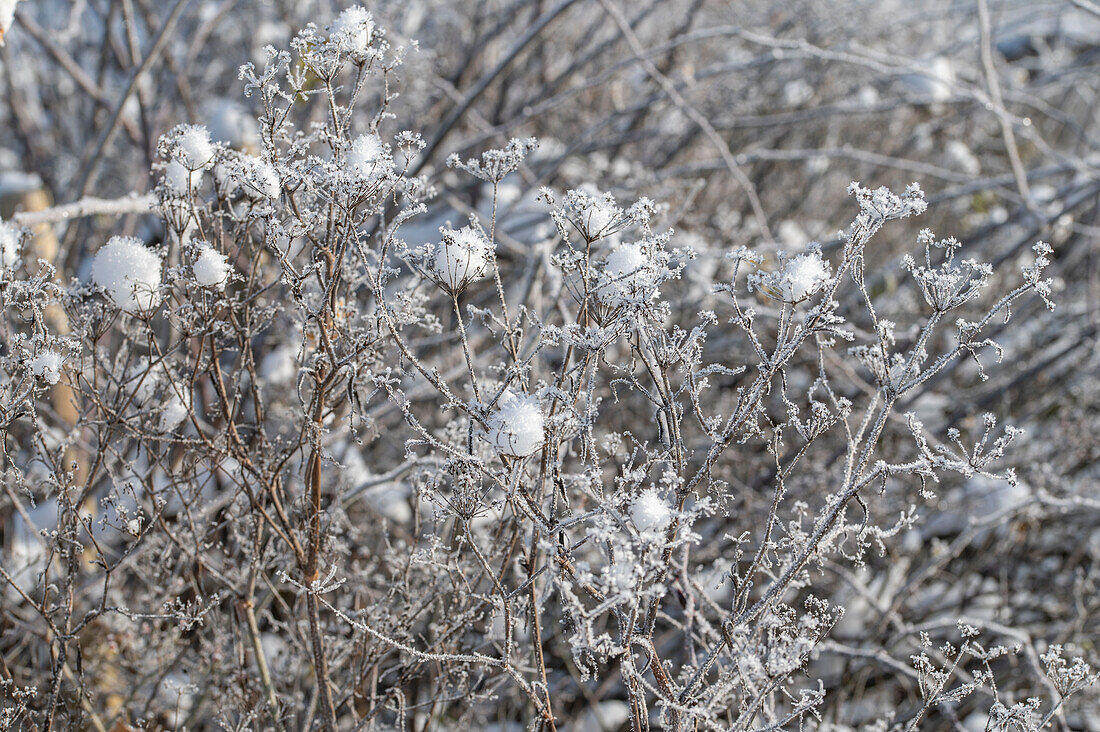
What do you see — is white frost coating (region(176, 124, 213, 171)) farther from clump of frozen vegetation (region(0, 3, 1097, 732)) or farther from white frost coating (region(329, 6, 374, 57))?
white frost coating (region(329, 6, 374, 57))

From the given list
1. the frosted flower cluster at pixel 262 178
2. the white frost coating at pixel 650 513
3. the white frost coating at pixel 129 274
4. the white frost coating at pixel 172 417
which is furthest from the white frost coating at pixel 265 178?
the white frost coating at pixel 650 513

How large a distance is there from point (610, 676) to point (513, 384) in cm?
161

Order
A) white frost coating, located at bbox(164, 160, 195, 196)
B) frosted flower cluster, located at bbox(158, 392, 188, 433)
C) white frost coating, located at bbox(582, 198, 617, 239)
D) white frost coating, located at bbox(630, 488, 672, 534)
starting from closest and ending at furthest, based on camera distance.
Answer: white frost coating, located at bbox(630, 488, 672, 534) → white frost coating, located at bbox(582, 198, 617, 239) → white frost coating, located at bbox(164, 160, 195, 196) → frosted flower cluster, located at bbox(158, 392, 188, 433)

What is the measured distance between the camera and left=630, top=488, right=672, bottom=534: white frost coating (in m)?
0.95

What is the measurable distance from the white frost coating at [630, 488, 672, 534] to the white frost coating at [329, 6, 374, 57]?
68 centimetres

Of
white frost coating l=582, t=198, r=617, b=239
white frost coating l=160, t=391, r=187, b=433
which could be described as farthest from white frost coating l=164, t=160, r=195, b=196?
white frost coating l=582, t=198, r=617, b=239

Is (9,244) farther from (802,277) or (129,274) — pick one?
(802,277)

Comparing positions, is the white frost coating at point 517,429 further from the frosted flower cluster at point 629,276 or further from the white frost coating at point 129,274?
the white frost coating at point 129,274

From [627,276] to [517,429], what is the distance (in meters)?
0.24

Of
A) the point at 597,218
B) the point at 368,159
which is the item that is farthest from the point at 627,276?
the point at 368,159

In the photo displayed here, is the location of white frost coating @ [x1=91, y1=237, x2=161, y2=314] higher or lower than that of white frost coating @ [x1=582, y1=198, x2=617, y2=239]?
higher

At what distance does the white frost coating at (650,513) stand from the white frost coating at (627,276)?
249 mm

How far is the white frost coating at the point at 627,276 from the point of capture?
985mm

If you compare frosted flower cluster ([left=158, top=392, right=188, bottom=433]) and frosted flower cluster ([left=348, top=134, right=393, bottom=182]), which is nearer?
frosted flower cluster ([left=348, top=134, right=393, bottom=182])
